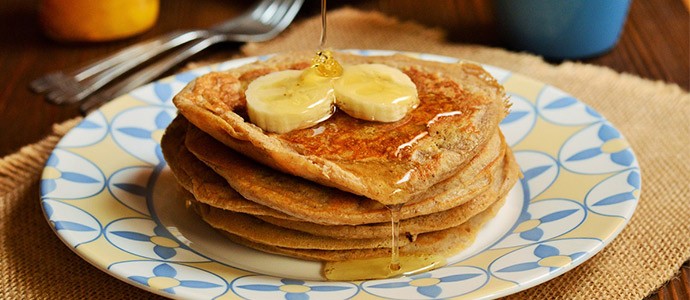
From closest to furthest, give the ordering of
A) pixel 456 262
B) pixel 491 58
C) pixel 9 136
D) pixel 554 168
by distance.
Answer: pixel 456 262
pixel 554 168
pixel 9 136
pixel 491 58

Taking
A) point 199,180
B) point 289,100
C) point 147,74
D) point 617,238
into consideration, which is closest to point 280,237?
point 199,180

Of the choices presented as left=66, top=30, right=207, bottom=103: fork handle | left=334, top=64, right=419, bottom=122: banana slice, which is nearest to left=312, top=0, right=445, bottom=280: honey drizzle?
left=334, top=64, right=419, bottom=122: banana slice

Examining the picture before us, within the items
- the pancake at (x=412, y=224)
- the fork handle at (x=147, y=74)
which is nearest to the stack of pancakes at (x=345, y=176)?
the pancake at (x=412, y=224)

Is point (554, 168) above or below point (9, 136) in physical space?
below

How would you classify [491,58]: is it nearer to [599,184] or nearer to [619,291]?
[599,184]

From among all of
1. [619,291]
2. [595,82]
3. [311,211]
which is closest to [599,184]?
[619,291]

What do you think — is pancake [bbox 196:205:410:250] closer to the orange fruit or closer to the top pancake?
the top pancake
